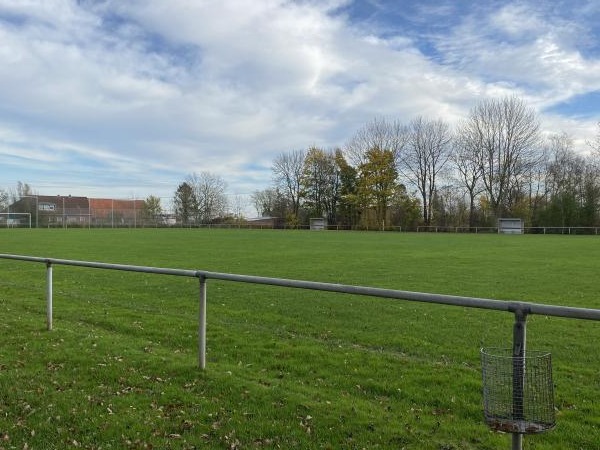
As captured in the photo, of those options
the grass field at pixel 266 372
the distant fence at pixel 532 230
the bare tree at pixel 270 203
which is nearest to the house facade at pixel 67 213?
the bare tree at pixel 270 203

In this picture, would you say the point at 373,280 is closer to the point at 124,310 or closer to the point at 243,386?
the point at 124,310

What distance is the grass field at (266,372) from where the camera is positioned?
4184 mm

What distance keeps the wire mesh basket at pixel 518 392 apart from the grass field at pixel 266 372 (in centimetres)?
87

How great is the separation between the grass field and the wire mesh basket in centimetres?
87

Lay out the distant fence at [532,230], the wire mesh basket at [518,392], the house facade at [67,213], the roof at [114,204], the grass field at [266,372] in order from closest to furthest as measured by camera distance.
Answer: the wire mesh basket at [518,392] < the grass field at [266,372] < the distant fence at [532,230] < the house facade at [67,213] < the roof at [114,204]

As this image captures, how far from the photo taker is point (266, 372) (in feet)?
19.3

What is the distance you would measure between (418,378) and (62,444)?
349cm

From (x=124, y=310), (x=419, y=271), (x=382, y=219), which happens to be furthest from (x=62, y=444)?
(x=382, y=219)

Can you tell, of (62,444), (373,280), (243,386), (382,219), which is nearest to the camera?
(62,444)

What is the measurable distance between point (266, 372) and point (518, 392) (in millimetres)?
3208

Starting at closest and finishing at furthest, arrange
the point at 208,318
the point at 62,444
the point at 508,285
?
the point at 62,444, the point at 208,318, the point at 508,285

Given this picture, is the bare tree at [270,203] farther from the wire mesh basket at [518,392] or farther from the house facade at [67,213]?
the wire mesh basket at [518,392]

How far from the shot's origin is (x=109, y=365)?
592 cm

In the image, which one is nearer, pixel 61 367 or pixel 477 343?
pixel 61 367
